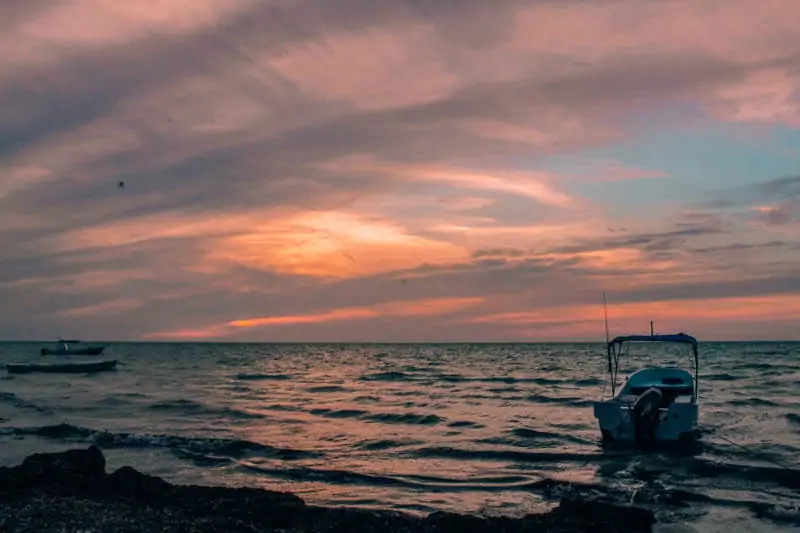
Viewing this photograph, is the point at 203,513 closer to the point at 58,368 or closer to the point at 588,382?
the point at 588,382

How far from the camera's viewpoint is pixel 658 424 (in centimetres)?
2644

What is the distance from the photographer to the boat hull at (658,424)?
26281 millimetres

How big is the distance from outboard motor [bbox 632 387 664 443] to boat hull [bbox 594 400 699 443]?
0.18 feet

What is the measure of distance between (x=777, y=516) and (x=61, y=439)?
83.0ft

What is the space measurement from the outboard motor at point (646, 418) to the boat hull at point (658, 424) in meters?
0.05

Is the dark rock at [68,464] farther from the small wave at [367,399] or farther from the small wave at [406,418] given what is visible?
Answer: the small wave at [367,399]

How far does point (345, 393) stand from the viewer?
52.5 meters

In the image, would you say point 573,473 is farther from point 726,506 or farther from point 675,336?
point 675,336

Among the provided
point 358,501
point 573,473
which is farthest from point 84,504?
point 573,473

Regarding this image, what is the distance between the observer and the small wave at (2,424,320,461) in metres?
25.8

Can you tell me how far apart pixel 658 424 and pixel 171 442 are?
60.6 ft

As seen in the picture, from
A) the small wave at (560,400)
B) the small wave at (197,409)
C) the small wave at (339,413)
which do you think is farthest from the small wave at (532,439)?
the small wave at (197,409)

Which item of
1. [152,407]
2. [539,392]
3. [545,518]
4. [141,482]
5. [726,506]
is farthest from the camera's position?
[539,392]

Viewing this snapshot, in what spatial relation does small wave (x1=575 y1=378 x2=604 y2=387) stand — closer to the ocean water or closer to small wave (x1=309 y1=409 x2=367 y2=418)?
the ocean water
